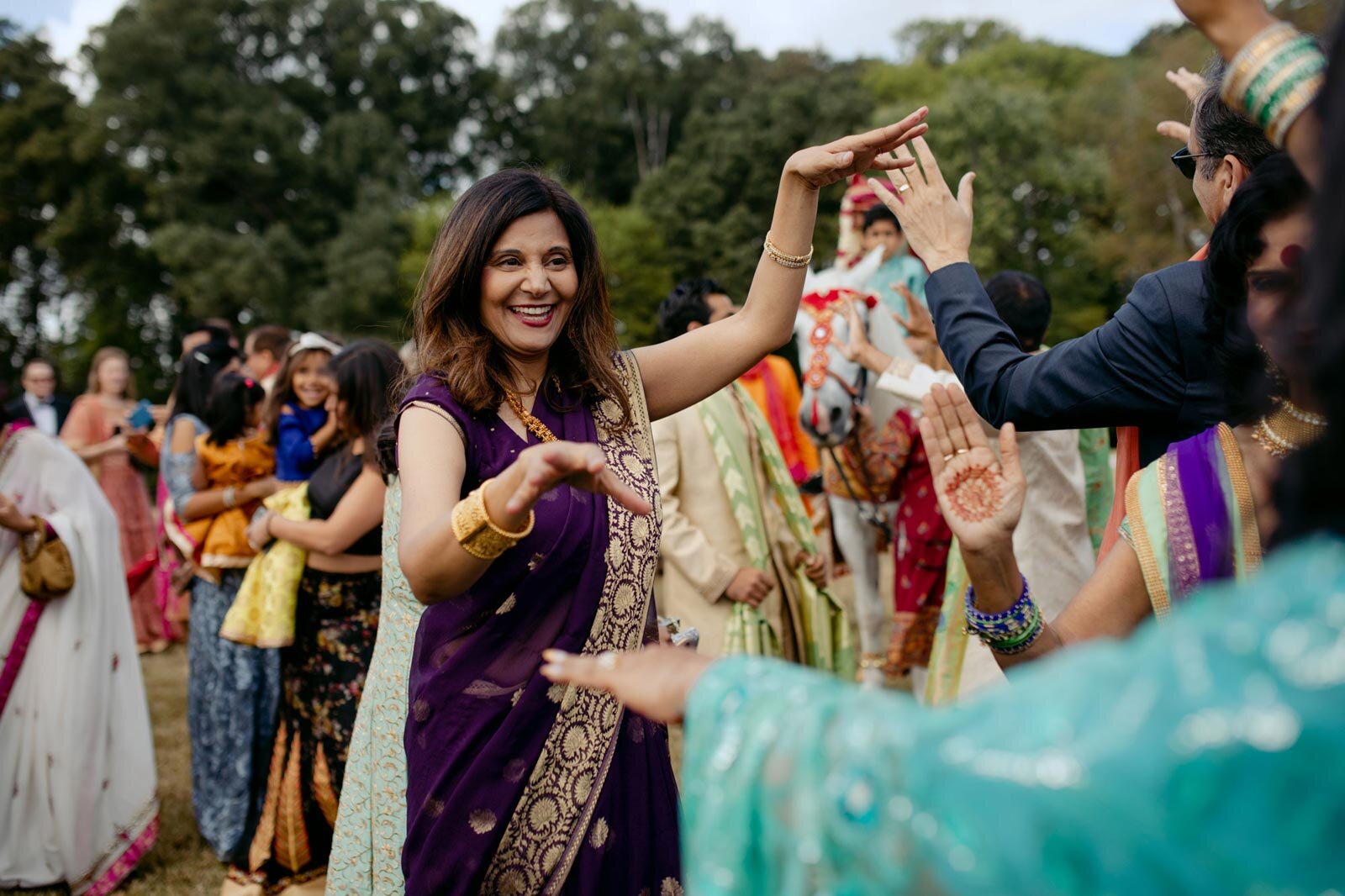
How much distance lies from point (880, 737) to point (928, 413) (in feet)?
2.82

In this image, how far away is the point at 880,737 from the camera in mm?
933

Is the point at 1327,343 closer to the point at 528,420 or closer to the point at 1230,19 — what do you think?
the point at 1230,19

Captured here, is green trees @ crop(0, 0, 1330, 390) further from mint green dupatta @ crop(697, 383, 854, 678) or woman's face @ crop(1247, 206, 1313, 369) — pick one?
woman's face @ crop(1247, 206, 1313, 369)

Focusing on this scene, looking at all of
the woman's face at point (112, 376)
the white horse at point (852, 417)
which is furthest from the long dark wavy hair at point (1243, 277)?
the woman's face at point (112, 376)

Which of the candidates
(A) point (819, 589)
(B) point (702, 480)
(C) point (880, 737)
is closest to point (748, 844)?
(C) point (880, 737)

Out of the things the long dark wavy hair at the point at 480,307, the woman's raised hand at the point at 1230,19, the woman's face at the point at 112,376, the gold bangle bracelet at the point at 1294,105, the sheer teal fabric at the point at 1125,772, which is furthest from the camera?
the woman's face at the point at 112,376

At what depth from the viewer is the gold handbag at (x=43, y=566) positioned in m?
3.98

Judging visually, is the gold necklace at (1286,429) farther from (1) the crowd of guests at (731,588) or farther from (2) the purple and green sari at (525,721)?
(2) the purple and green sari at (525,721)

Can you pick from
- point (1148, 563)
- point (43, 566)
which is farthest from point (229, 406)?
point (1148, 563)

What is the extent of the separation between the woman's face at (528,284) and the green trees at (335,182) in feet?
77.4

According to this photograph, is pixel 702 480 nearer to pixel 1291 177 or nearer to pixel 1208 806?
pixel 1291 177

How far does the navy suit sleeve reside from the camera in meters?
1.79

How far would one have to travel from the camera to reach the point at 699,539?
3.88m

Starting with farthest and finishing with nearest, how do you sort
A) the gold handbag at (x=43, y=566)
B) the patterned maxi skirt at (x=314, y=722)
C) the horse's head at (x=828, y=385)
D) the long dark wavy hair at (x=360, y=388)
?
1. the horse's head at (x=828, y=385)
2. the gold handbag at (x=43, y=566)
3. the patterned maxi skirt at (x=314, y=722)
4. the long dark wavy hair at (x=360, y=388)
